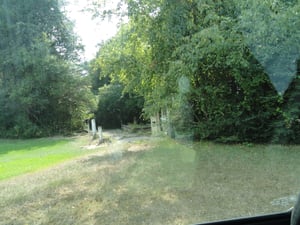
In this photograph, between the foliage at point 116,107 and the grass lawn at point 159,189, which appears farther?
the foliage at point 116,107

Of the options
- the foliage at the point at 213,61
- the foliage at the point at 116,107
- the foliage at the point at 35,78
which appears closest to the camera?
the foliage at the point at 213,61

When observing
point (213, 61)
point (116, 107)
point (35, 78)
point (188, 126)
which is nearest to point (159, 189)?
point (213, 61)

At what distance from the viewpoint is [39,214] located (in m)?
2.66

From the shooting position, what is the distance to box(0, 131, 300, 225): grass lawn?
2.50 m

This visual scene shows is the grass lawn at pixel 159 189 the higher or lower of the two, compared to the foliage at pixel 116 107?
lower

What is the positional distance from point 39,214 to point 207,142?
4.05 m

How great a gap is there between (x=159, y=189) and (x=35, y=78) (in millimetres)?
9555

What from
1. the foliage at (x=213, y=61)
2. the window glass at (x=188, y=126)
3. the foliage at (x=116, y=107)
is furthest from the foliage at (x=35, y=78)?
the foliage at (x=213, y=61)

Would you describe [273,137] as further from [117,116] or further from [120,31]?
[117,116]

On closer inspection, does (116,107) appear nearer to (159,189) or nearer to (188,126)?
(188,126)

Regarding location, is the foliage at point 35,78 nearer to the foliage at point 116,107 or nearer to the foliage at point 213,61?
the foliage at point 116,107

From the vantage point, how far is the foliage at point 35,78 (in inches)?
457

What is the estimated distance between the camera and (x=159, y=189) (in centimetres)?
320

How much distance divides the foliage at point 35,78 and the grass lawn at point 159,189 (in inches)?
289
